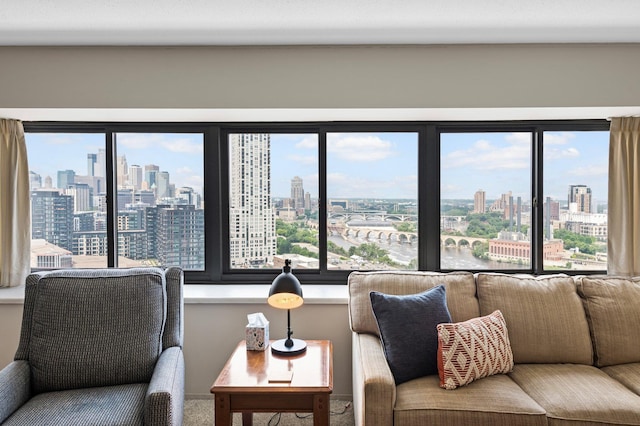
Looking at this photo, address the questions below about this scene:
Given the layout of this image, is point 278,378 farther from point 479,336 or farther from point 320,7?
point 320,7

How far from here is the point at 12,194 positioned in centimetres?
287

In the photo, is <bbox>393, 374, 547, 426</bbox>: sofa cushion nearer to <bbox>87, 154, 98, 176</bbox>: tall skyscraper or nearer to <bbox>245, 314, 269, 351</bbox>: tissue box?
<bbox>245, 314, 269, 351</bbox>: tissue box

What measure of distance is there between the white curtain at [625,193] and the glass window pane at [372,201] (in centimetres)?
133

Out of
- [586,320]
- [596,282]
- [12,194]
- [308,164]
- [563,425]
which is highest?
[308,164]

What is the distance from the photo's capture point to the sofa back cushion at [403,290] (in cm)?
238

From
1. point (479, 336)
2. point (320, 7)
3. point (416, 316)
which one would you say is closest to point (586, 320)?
point (479, 336)

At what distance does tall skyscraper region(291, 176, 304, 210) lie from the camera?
3176 millimetres

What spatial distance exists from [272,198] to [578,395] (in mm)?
2220

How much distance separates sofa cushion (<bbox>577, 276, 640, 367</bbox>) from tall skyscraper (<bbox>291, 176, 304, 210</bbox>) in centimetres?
191

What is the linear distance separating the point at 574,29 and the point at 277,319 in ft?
8.22

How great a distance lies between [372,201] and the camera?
3172mm

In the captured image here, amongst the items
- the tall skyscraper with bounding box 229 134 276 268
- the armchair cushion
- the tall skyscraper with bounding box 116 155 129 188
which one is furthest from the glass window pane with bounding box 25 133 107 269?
the armchair cushion

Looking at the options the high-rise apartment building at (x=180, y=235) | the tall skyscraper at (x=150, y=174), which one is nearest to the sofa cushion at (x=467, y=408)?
the high-rise apartment building at (x=180, y=235)

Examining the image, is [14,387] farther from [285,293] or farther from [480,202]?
[480,202]
